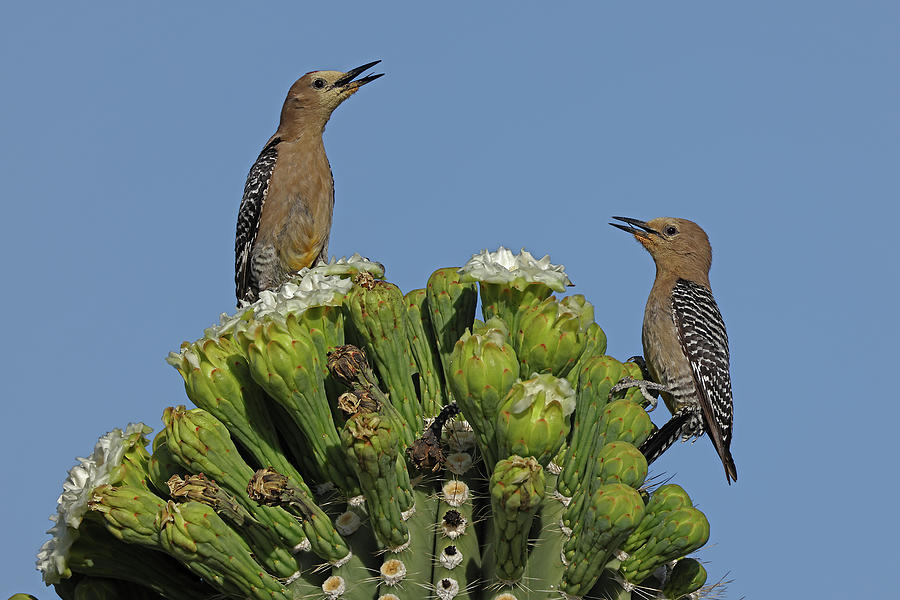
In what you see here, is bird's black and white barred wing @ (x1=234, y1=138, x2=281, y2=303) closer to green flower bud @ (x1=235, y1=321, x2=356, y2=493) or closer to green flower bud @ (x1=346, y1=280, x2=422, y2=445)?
green flower bud @ (x1=346, y1=280, x2=422, y2=445)

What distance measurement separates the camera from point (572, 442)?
13.4 ft

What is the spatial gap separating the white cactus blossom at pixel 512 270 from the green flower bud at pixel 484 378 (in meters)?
A: 0.67

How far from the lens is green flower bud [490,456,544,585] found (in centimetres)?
324

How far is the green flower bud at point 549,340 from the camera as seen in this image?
4.03 meters

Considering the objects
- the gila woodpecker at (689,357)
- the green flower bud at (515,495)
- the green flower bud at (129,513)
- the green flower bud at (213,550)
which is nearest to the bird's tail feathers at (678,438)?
the gila woodpecker at (689,357)

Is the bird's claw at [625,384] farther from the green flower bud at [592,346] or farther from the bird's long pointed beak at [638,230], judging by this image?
the bird's long pointed beak at [638,230]

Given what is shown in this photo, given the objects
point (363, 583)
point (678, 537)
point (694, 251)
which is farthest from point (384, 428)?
point (694, 251)

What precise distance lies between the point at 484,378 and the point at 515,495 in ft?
1.48

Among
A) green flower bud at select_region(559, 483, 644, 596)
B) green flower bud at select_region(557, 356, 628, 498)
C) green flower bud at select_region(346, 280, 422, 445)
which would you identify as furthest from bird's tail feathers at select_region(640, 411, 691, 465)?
green flower bud at select_region(559, 483, 644, 596)

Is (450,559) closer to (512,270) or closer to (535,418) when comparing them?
(535,418)

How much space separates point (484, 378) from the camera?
3514 mm

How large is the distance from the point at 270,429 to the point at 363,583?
0.76 meters

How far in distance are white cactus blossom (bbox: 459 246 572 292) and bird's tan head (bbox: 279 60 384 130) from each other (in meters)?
4.37

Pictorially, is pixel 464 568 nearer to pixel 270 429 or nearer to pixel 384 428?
pixel 384 428
